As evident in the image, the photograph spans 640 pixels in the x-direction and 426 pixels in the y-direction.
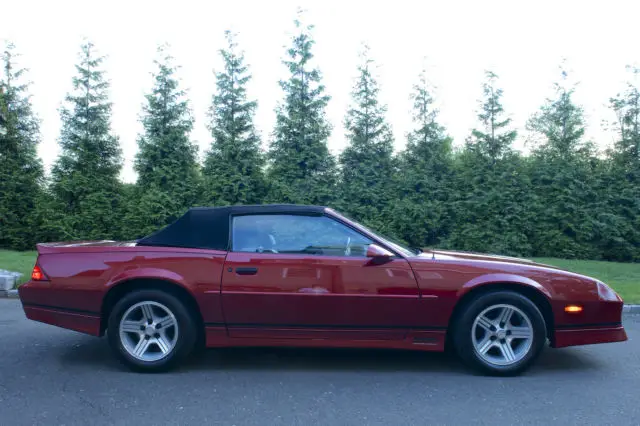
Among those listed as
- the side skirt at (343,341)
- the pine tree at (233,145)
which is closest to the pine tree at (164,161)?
the pine tree at (233,145)

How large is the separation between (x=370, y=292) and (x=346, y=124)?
10.5 metres

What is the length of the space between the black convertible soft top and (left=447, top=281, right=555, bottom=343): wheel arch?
1.45m

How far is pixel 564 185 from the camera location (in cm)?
1341

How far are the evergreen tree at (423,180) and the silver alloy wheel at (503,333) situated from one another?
9074mm

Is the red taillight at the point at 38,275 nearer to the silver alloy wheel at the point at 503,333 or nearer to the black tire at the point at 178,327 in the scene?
the black tire at the point at 178,327

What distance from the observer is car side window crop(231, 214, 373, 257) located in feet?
15.2

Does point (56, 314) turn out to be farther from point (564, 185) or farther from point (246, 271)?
point (564, 185)

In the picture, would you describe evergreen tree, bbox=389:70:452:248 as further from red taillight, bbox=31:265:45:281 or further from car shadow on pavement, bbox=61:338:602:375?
red taillight, bbox=31:265:45:281

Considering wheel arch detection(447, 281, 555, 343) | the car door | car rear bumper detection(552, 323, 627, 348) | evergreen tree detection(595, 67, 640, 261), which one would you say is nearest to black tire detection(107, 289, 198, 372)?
the car door

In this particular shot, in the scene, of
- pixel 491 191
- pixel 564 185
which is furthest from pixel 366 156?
pixel 564 185

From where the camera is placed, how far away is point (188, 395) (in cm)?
400

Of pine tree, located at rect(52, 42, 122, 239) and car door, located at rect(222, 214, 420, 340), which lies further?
pine tree, located at rect(52, 42, 122, 239)

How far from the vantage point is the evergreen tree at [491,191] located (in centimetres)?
1328

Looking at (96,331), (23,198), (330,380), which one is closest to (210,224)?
(96,331)
